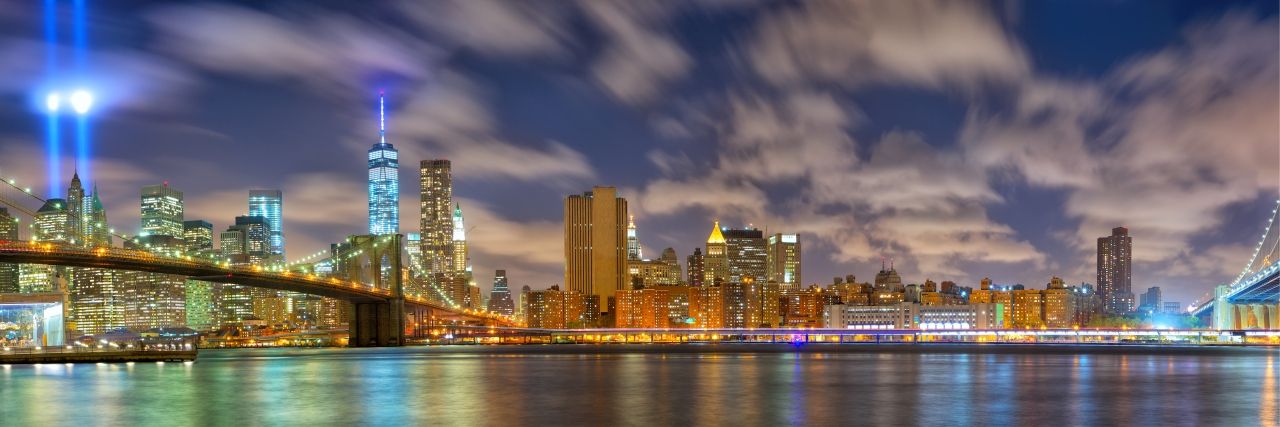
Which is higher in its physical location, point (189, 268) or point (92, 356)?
point (189, 268)

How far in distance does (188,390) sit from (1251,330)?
126231 millimetres


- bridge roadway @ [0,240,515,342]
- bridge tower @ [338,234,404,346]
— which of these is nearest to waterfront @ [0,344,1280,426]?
bridge roadway @ [0,240,515,342]

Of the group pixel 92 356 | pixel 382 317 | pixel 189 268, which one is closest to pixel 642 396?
pixel 92 356

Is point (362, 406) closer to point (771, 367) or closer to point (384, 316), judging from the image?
point (771, 367)

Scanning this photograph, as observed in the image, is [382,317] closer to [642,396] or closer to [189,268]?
[189,268]

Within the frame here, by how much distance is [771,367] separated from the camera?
7425cm

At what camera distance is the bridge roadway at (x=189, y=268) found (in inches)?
3201

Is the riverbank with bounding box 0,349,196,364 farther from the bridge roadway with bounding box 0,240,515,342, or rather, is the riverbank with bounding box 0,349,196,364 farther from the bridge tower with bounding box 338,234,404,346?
the bridge tower with bounding box 338,234,404,346

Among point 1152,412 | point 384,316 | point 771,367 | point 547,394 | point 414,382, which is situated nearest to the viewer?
point 1152,412

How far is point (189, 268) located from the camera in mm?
99750

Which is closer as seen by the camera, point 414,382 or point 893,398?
point 893,398

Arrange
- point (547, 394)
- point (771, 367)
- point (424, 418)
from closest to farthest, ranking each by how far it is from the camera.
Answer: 1. point (424, 418)
2. point (547, 394)
3. point (771, 367)

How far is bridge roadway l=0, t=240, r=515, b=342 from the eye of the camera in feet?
267

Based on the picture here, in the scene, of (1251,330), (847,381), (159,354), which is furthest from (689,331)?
(847,381)
